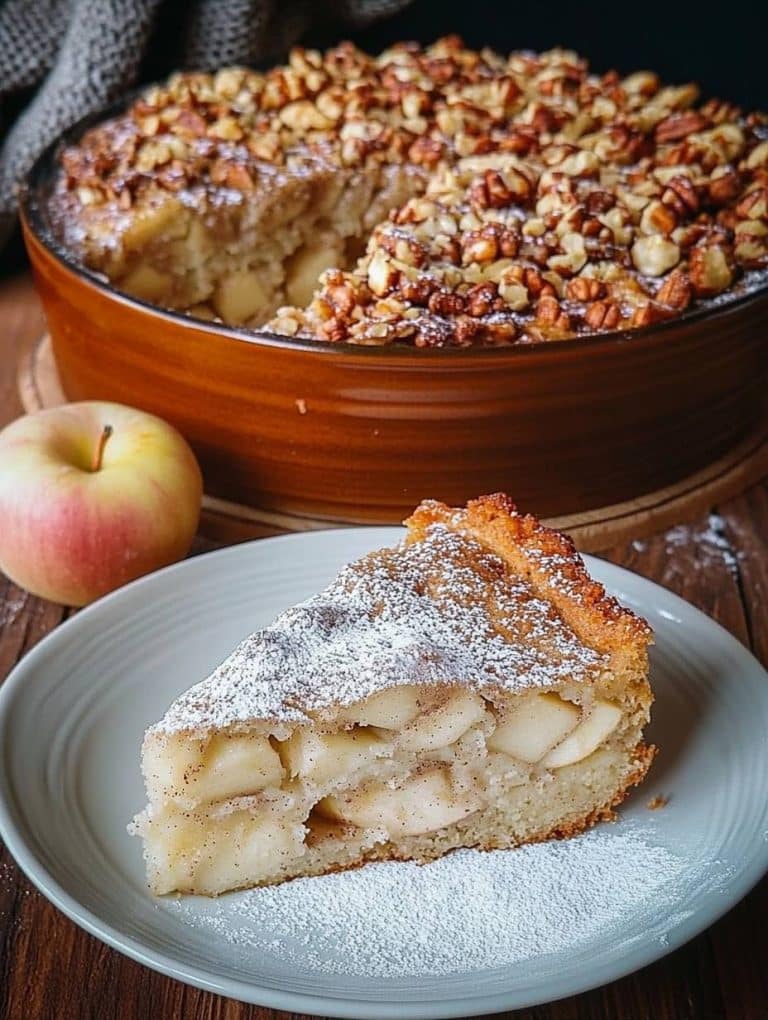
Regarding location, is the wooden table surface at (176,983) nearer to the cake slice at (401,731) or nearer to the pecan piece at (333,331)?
the cake slice at (401,731)

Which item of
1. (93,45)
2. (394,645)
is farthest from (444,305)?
(93,45)

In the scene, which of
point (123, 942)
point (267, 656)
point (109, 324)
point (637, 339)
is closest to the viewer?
point (123, 942)

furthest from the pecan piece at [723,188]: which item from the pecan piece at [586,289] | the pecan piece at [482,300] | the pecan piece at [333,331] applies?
the pecan piece at [333,331]

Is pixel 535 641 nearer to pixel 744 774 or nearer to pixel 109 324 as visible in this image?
pixel 744 774

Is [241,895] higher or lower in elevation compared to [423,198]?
lower

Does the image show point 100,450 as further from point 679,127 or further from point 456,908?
point 679,127

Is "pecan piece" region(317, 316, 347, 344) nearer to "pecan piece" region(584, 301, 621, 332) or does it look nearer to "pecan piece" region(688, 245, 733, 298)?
"pecan piece" region(584, 301, 621, 332)

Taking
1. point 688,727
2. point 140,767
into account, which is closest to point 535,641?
point 688,727
